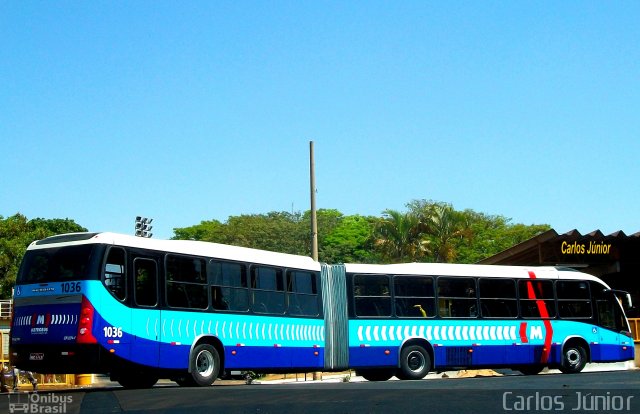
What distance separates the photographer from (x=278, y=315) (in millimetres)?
22734

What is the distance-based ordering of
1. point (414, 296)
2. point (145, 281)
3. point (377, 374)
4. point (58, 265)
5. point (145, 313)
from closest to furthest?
point (58, 265) → point (145, 313) → point (145, 281) → point (414, 296) → point (377, 374)

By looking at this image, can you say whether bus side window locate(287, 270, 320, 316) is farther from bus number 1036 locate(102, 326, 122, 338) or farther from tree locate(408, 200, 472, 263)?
tree locate(408, 200, 472, 263)

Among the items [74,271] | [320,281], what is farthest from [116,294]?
[320,281]

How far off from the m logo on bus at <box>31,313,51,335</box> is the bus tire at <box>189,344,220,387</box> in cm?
313

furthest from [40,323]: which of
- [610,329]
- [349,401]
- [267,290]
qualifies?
[610,329]

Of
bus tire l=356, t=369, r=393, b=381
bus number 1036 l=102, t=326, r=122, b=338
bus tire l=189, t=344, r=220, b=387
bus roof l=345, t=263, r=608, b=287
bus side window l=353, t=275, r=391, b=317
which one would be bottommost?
bus tire l=356, t=369, r=393, b=381

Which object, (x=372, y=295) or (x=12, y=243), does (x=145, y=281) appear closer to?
(x=372, y=295)

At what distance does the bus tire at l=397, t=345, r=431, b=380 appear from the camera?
24906 millimetres

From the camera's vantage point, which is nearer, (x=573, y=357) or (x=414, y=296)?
(x=414, y=296)

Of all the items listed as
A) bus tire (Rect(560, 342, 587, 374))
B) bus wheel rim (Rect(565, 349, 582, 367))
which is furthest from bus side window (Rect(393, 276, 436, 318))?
bus wheel rim (Rect(565, 349, 582, 367))

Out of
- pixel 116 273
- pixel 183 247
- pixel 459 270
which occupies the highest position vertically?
pixel 183 247

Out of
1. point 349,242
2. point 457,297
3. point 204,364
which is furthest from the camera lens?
point 349,242

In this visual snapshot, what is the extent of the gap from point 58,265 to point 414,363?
1036 cm

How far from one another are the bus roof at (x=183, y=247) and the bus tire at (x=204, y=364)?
6.50 feet
